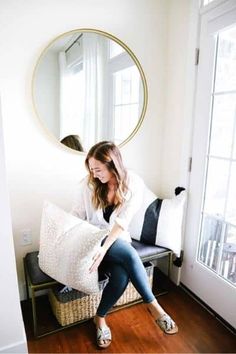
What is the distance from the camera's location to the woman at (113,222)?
1473mm

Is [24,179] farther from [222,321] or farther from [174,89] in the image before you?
[222,321]

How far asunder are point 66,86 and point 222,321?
185cm

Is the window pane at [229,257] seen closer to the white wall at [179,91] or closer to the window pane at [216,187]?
the window pane at [216,187]

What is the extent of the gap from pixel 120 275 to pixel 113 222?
1.03ft

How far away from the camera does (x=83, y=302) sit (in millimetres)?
1573

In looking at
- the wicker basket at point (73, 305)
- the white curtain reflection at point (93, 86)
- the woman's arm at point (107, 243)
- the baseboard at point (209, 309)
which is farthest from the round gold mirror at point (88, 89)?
the baseboard at point (209, 309)

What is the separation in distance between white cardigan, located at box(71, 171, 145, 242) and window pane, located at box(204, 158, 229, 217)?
0.47m

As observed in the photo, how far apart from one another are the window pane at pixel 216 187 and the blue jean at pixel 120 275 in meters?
0.62

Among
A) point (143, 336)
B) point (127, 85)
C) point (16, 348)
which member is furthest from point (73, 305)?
point (127, 85)

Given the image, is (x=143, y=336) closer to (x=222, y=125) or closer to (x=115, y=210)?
(x=115, y=210)

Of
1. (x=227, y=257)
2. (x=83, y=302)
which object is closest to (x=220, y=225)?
(x=227, y=257)

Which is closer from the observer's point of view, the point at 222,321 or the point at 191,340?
the point at 191,340

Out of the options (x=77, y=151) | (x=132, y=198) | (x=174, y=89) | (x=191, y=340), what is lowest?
(x=191, y=340)

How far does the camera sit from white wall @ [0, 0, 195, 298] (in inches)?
59.2
